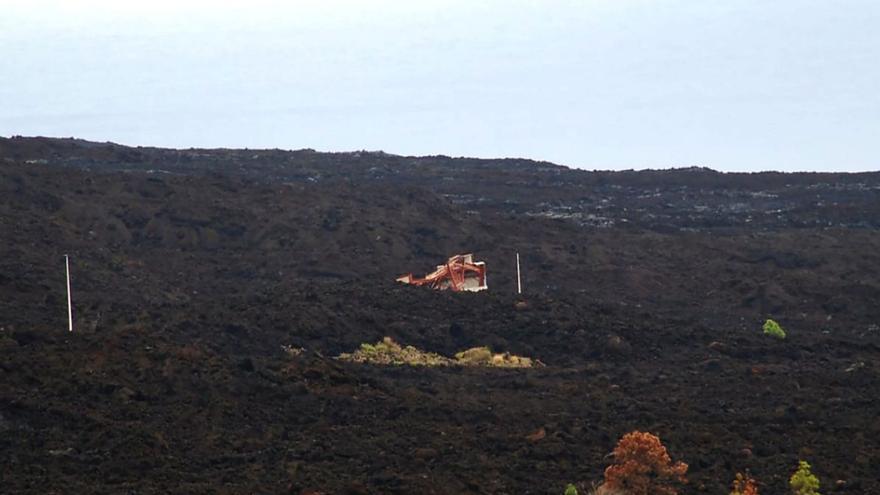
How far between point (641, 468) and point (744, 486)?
5.53 ft

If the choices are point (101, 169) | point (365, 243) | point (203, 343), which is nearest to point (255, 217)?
point (365, 243)

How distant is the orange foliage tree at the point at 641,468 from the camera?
1177 inches

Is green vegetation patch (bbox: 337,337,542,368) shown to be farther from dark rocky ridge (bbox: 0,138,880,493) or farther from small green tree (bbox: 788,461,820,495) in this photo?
small green tree (bbox: 788,461,820,495)

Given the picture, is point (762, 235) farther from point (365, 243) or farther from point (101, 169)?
point (101, 169)

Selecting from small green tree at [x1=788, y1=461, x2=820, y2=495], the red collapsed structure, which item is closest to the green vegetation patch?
the red collapsed structure

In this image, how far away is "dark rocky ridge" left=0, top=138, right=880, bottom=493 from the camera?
32.3m

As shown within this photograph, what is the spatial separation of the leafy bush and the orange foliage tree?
817 mm

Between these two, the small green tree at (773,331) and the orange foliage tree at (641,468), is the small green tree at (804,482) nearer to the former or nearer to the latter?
the orange foliage tree at (641,468)

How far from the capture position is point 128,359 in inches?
1485

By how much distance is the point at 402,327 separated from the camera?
49.1m

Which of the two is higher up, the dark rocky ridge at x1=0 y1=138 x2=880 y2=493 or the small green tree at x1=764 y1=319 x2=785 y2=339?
the dark rocky ridge at x1=0 y1=138 x2=880 y2=493

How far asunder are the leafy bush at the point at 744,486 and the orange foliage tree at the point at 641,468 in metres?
0.82

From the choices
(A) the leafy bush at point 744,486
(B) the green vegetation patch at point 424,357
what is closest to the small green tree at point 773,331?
(B) the green vegetation patch at point 424,357

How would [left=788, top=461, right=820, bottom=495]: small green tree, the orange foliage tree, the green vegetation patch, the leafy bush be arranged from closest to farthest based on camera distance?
the leafy bush, [left=788, top=461, right=820, bottom=495]: small green tree, the orange foliage tree, the green vegetation patch
